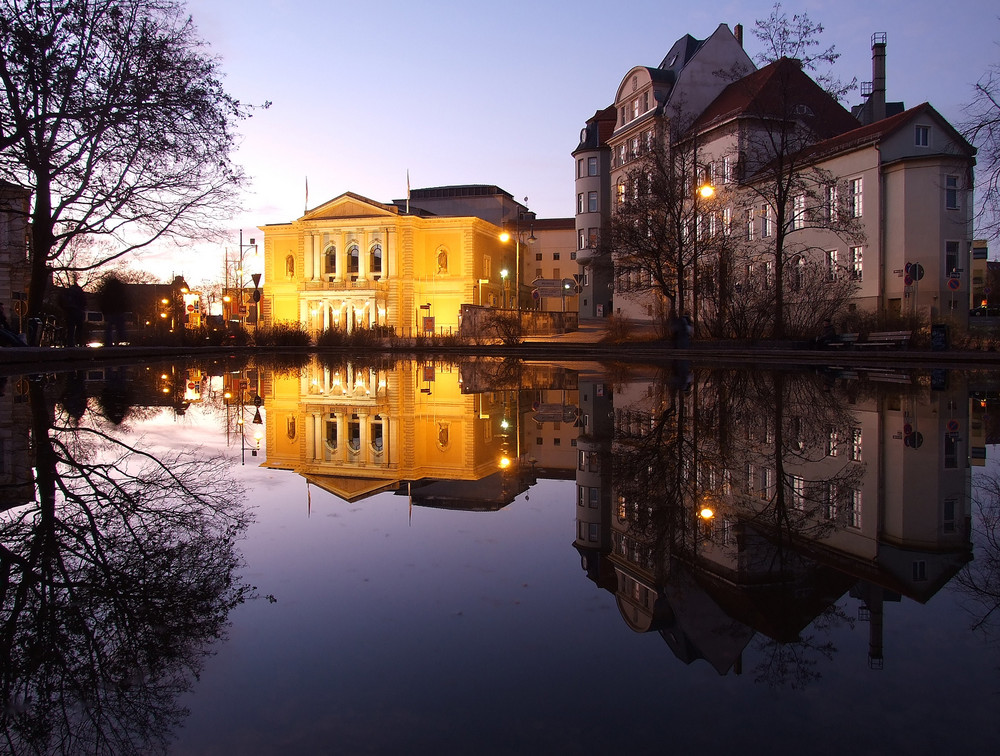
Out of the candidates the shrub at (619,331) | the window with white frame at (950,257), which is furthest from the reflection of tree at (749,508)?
the window with white frame at (950,257)

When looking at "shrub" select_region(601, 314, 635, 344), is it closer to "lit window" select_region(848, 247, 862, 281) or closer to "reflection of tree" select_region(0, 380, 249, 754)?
"lit window" select_region(848, 247, 862, 281)

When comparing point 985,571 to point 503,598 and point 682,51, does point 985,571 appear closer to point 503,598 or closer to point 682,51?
point 503,598

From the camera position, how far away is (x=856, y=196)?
114 ft

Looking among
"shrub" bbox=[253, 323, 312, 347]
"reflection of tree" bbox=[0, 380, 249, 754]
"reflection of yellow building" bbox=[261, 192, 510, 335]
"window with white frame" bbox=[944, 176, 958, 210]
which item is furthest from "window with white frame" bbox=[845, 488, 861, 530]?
"reflection of yellow building" bbox=[261, 192, 510, 335]

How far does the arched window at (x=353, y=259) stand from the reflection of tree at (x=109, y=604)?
65481mm

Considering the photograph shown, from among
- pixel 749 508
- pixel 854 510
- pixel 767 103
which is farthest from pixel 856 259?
pixel 749 508

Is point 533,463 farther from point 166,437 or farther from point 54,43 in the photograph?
point 54,43

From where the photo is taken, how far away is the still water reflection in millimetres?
1791

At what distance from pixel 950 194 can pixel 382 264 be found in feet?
149

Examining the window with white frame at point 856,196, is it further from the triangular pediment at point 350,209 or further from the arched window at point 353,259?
the arched window at point 353,259

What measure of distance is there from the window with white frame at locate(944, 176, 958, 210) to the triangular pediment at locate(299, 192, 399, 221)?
4394 centimetres

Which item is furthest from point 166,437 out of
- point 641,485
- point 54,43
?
point 54,43

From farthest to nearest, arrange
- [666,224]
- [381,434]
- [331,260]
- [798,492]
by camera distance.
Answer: [331,260]
[666,224]
[381,434]
[798,492]

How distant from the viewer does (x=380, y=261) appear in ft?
226
